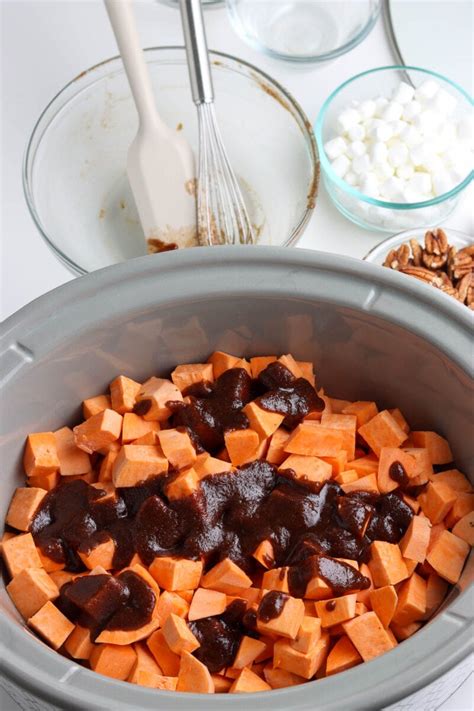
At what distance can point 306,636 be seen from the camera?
93cm

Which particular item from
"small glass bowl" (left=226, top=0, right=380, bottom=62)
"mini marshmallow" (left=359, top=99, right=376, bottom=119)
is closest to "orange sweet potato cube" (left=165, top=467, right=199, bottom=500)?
"mini marshmallow" (left=359, top=99, right=376, bottom=119)

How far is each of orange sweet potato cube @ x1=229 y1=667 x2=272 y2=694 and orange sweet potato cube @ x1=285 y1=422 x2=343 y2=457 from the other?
25 centimetres

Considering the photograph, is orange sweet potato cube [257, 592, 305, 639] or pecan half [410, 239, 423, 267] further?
pecan half [410, 239, 423, 267]

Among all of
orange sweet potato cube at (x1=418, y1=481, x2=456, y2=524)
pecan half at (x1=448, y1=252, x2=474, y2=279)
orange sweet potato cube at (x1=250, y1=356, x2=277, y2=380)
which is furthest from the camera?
pecan half at (x1=448, y1=252, x2=474, y2=279)

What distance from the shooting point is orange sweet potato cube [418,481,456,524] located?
1.03 meters

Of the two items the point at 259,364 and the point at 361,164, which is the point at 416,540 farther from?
the point at 361,164

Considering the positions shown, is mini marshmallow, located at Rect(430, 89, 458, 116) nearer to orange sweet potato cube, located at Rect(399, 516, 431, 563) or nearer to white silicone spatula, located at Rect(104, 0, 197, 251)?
white silicone spatula, located at Rect(104, 0, 197, 251)

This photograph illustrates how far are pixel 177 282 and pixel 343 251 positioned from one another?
0.48 metres

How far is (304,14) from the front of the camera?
5.41 feet

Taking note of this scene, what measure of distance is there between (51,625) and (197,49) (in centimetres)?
77

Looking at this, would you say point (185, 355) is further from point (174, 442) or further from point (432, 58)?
point (432, 58)

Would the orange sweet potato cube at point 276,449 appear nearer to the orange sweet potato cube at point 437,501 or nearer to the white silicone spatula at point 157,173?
the orange sweet potato cube at point 437,501

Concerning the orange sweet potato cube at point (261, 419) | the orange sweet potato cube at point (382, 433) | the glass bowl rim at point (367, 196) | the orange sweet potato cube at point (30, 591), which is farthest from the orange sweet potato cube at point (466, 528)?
the glass bowl rim at point (367, 196)

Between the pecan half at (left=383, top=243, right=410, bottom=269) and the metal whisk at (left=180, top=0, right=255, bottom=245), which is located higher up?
the metal whisk at (left=180, top=0, right=255, bottom=245)
